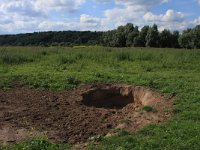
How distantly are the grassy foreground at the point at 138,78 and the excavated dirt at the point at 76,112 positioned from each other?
1.46 feet

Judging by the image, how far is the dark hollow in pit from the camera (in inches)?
435

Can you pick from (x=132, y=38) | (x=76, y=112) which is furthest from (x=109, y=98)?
(x=132, y=38)

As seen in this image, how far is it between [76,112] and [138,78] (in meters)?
3.94

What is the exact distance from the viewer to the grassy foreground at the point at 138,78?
677 cm

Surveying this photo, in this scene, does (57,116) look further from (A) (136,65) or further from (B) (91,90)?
(A) (136,65)

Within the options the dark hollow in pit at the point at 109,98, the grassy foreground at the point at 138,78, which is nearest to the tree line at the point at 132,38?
the grassy foreground at the point at 138,78

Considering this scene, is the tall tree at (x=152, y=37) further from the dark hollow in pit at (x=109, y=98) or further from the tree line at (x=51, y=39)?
the dark hollow in pit at (x=109, y=98)

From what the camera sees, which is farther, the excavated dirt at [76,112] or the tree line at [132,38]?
the tree line at [132,38]

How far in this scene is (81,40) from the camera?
63.9 meters

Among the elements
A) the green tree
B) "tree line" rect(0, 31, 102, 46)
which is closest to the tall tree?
the green tree

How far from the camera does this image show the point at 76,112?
29.1 ft

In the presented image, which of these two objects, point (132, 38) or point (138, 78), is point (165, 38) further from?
point (138, 78)

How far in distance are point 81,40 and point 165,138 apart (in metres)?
57.5

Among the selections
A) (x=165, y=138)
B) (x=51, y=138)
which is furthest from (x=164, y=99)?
(x=51, y=138)
